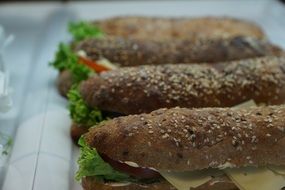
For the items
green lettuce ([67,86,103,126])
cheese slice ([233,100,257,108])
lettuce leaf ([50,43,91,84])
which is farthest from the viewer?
lettuce leaf ([50,43,91,84])

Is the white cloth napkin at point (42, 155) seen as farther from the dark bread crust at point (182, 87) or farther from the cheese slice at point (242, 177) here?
the cheese slice at point (242, 177)

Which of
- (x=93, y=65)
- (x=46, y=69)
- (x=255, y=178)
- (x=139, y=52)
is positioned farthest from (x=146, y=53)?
(x=255, y=178)

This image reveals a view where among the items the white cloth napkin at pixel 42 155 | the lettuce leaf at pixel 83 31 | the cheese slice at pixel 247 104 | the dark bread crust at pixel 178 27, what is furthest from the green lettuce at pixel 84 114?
the dark bread crust at pixel 178 27

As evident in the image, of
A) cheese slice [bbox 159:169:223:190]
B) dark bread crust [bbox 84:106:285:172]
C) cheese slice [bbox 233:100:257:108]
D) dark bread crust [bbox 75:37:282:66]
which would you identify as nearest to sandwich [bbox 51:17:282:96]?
dark bread crust [bbox 75:37:282:66]

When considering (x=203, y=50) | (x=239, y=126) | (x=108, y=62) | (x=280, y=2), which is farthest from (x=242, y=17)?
(x=239, y=126)

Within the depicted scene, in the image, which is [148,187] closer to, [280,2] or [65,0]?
[280,2]

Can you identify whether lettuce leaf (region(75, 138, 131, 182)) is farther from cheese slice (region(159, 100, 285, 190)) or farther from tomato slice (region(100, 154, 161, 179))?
cheese slice (region(159, 100, 285, 190))

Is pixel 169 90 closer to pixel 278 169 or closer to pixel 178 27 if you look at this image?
→ pixel 278 169
